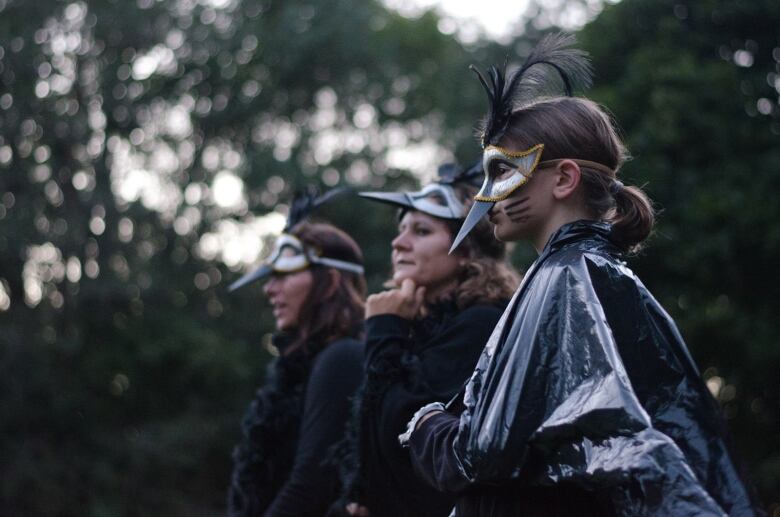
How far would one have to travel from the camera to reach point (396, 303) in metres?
3.57

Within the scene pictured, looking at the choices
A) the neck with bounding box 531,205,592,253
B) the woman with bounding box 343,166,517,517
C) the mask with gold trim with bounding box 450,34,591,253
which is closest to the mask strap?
the woman with bounding box 343,166,517,517

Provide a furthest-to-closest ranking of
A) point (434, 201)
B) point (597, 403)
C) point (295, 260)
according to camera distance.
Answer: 1. point (295, 260)
2. point (434, 201)
3. point (597, 403)

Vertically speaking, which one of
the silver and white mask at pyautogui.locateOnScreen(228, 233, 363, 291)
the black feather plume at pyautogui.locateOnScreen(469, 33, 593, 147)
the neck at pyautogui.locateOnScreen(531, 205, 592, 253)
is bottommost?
the silver and white mask at pyautogui.locateOnScreen(228, 233, 363, 291)

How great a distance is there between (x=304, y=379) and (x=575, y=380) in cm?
268

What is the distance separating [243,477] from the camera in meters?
4.47

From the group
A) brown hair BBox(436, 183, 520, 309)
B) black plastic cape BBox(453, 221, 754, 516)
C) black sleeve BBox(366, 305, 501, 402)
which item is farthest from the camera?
brown hair BBox(436, 183, 520, 309)

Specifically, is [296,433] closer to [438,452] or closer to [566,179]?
[438,452]

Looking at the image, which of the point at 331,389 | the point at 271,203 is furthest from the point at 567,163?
the point at 271,203

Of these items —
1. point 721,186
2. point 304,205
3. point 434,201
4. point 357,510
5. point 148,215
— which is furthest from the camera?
point 148,215

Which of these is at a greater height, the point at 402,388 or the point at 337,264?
the point at 402,388

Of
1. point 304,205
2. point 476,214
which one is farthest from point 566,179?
point 304,205

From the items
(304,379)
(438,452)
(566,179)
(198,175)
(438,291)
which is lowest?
(198,175)

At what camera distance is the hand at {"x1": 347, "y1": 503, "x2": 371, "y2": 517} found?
3.55m

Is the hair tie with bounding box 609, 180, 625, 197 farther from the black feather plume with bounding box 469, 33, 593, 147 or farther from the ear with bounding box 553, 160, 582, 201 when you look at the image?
the black feather plume with bounding box 469, 33, 593, 147
